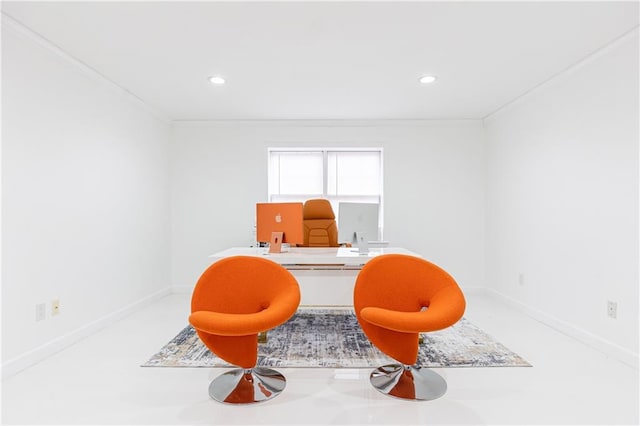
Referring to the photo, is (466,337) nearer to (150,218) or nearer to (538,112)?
(538,112)

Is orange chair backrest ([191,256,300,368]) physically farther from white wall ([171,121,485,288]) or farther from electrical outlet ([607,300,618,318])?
white wall ([171,121,485,288])

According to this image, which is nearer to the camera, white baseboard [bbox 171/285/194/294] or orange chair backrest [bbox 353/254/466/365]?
orange chair backrest [bbox 353/254/466/365]

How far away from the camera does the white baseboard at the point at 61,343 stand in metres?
2.51

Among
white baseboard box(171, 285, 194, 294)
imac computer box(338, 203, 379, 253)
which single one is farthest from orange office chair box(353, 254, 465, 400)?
white baseboard box(171, 285, 194, 294)

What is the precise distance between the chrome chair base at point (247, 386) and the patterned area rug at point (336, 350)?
0.23 metres

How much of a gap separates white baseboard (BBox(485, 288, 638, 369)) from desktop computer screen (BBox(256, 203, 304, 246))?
268 centimetres

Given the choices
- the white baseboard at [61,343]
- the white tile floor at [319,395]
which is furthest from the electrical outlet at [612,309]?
the white baseboard at [61,343]

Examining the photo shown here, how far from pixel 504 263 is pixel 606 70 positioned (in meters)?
2.48

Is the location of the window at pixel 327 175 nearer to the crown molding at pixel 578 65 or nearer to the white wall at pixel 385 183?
the white wall at pixel 385 183

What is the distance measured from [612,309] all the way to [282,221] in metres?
2.93

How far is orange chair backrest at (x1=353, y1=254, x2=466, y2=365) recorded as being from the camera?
90.9 inches

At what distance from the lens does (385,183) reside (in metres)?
5.18

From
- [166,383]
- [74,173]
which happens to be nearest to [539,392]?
[166,383]

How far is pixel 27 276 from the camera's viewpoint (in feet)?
8.79
